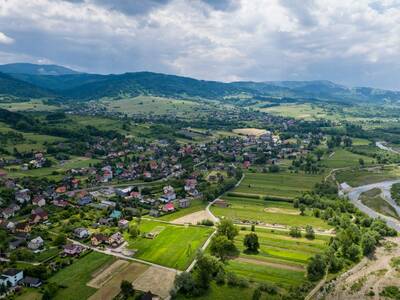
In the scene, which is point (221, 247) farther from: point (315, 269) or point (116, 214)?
point (116, 214)

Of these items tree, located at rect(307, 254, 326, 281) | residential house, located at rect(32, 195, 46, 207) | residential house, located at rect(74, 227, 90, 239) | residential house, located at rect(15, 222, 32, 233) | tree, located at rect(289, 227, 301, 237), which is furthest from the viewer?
residential house, located at rect(32, 195, 46, 207)

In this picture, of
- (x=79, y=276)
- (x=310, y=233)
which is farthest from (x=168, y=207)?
(x=79, y=276)

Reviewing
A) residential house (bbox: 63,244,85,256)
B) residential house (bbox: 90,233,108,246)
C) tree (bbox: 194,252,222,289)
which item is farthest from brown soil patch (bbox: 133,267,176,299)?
residential house (bbox: 63,244,85,256)

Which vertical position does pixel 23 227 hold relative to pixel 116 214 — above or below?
below

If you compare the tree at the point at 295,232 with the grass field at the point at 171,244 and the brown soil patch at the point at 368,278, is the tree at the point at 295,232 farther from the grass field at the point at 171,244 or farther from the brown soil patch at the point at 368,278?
the grass field at the point at 171,244

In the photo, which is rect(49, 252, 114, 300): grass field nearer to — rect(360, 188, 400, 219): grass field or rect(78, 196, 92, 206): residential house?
rect(78, 196, 92, 206): residential house

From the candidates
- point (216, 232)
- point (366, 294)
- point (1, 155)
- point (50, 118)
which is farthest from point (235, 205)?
point (50, 118)

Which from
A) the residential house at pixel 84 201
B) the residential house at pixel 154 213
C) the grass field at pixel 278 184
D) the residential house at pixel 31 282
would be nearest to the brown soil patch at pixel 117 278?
the residential house at pixel 31 282
